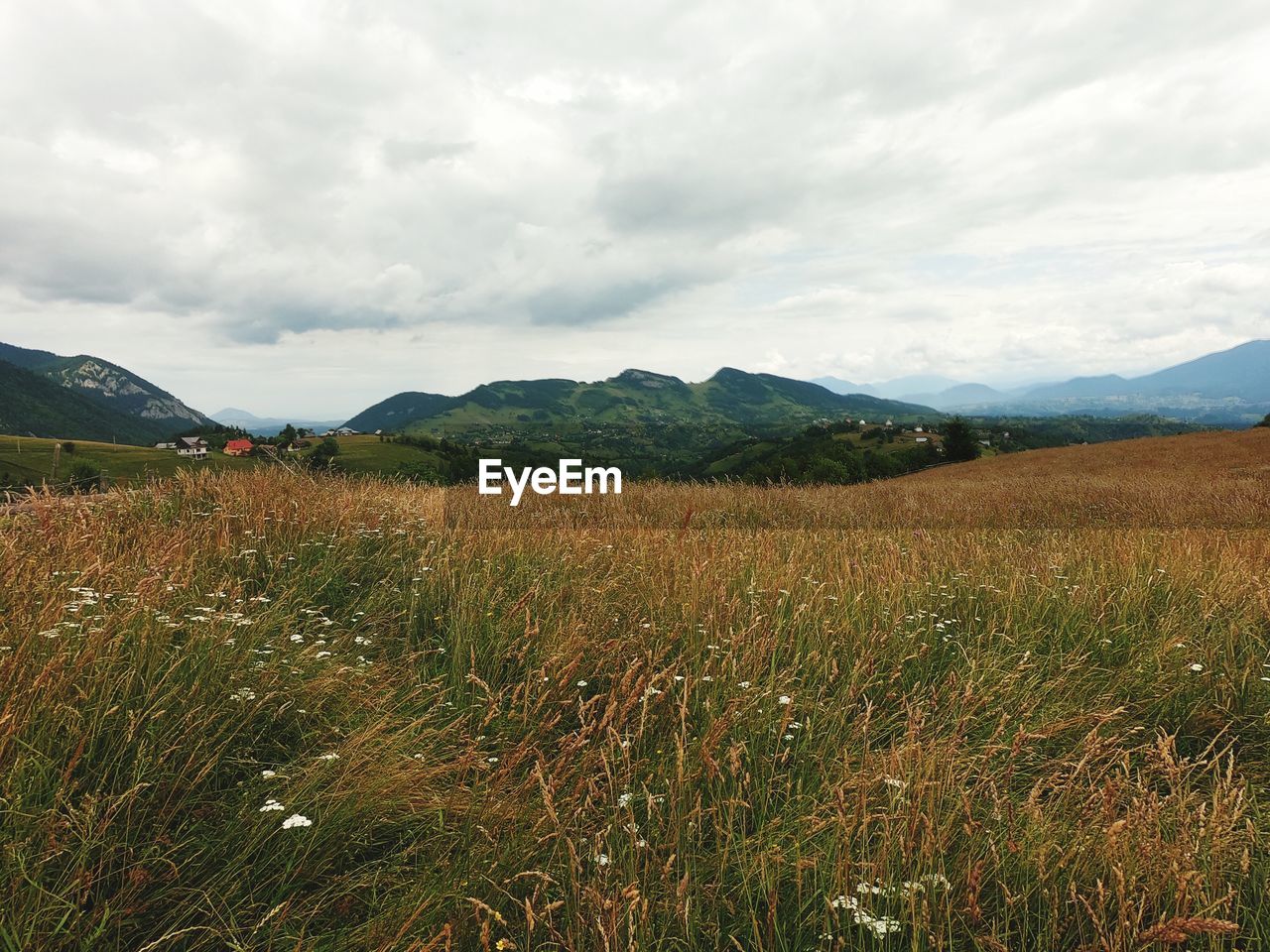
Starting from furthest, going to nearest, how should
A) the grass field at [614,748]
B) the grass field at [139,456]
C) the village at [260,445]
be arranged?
the grass field at [139,456] < the village at [260,445] < the grass field at [614,748]

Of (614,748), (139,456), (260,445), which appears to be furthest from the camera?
(139,456)

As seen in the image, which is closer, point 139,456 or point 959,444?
point 959,444

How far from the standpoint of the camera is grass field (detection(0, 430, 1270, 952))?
87.2 inches

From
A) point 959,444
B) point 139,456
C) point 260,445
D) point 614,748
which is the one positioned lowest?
point 614,748

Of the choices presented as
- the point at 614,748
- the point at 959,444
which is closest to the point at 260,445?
the point at 614,748

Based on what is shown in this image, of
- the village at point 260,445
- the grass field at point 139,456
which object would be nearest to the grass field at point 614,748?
the village at point 260,445

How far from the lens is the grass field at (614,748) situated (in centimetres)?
221

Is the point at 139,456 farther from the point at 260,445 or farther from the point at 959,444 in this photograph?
the point at 959,444

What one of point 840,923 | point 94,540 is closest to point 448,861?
point 840,923

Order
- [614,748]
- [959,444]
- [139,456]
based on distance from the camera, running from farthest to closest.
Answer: [139,456], [959,444], [614,748]

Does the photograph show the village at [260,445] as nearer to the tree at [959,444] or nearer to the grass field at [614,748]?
the grass field at [614,748]

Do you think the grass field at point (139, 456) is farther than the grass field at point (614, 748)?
Yes

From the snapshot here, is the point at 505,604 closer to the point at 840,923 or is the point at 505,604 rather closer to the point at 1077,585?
the point at 840,923

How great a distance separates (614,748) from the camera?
3213mm
